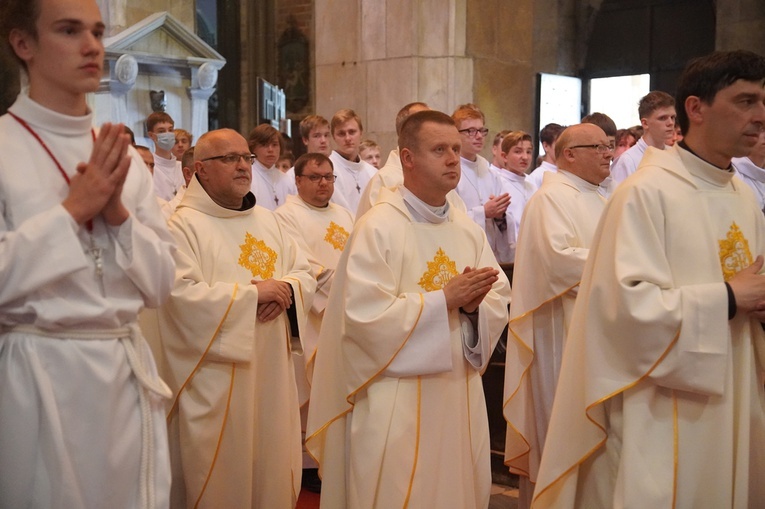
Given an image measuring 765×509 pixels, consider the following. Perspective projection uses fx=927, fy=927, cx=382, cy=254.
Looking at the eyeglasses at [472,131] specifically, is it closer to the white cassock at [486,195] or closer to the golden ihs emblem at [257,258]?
the white cassock at [486,195]

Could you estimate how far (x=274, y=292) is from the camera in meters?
4.51

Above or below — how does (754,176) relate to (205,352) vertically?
above

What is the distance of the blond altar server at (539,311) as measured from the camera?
5090 millimetres

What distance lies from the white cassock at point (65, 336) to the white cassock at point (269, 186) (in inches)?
221

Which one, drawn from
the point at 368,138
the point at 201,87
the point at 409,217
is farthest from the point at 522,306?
the point at 201,87

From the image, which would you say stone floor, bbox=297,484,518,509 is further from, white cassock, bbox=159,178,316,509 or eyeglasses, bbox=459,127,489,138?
eyeglasses, bbox=459,127,489,138

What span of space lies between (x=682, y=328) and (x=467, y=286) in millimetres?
968

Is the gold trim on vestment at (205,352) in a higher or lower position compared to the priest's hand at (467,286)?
lower

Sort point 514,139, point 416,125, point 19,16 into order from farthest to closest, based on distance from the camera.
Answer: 1. point 514,139
2. point 416,125
3. point 19,16

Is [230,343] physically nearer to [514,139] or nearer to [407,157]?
[407,157]

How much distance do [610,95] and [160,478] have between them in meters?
14.1

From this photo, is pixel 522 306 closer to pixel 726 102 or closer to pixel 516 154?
pixel 726 102

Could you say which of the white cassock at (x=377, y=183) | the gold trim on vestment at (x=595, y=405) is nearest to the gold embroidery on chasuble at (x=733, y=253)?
the gold trim on vestment at (x=595, y=405)

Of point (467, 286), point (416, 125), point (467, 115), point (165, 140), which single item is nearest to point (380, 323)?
point (467, 286)
